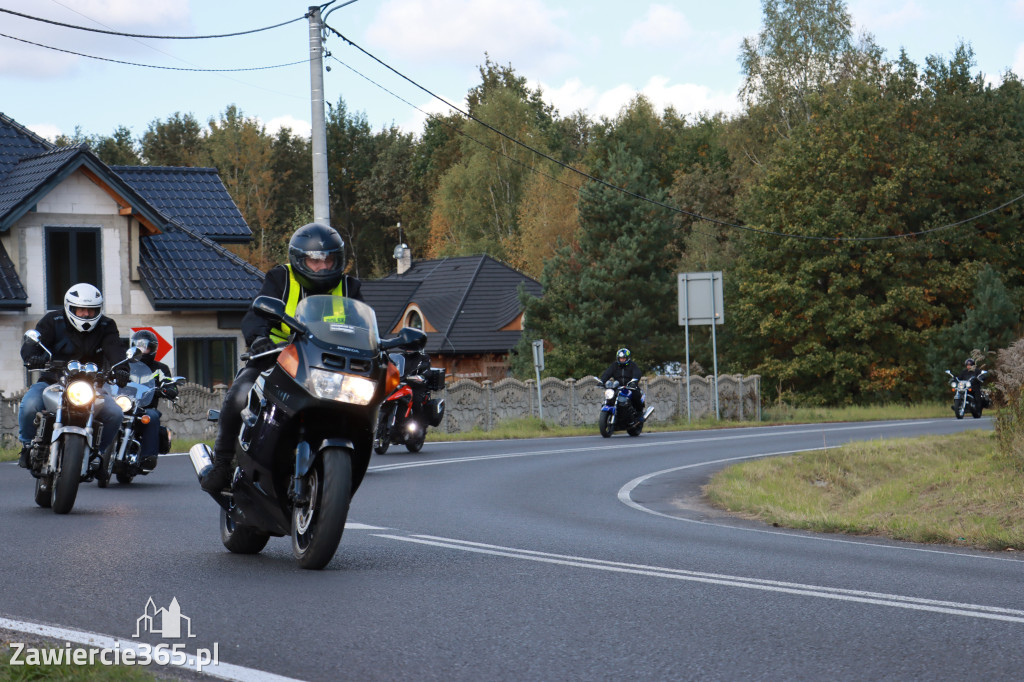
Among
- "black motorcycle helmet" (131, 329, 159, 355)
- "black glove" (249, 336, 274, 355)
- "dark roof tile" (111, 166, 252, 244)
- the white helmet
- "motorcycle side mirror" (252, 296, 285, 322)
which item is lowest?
"black glove" (249, 336, 274, 355)

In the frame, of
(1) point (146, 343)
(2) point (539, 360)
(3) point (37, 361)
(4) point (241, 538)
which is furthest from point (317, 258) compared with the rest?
(2) point (539, 360)

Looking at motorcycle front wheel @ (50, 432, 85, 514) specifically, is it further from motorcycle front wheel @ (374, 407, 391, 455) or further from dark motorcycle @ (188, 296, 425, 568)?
motorcycle front wheel @ (374, 407, 391, 455)

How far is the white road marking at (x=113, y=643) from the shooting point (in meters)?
4.93

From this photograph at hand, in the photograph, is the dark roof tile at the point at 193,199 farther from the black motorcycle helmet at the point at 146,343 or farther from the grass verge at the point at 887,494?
the black motorcycle helmet at the point at 146,343

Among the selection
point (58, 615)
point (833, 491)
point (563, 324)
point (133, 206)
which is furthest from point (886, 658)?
point (563, 324)

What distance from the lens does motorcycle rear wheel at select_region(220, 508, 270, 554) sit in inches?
319

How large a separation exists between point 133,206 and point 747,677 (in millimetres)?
27317

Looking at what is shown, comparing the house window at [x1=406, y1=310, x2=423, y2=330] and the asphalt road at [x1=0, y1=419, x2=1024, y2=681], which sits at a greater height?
the house window at [x1=406, y1=310, x2=423, y2=330]

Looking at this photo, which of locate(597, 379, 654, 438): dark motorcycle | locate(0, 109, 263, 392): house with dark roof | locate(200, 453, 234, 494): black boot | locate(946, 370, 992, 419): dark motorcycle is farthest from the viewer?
locate(946, 370, 992, 419): dark motorcycle

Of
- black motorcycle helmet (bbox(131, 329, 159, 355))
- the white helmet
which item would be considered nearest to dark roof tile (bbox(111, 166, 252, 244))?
black motorcycle helmet (bbox(131, 329, 159, 355))

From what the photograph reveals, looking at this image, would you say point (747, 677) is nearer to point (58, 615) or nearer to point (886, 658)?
point (886, 658)

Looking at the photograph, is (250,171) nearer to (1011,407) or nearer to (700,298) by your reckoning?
(700,298)

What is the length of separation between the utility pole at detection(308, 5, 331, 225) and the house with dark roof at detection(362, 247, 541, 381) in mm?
31560

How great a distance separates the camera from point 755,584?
280 inches
